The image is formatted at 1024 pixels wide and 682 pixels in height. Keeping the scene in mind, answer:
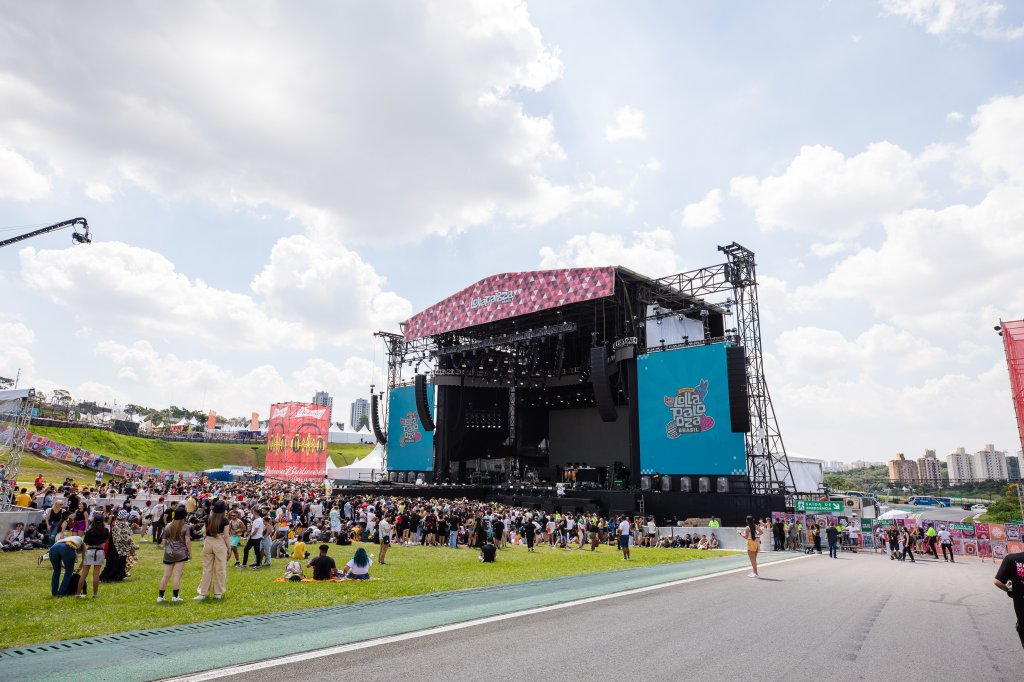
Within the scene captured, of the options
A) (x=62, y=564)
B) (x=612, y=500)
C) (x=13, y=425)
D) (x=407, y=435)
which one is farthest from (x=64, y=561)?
(x=407, y=435)

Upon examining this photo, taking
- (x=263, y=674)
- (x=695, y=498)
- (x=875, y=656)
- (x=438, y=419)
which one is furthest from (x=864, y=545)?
(x=438, y=419)

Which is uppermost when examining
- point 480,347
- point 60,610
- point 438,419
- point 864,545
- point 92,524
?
point 480,347

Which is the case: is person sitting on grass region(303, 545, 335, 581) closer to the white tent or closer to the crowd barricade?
the crowd barricade

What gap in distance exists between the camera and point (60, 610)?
7590 millimetres

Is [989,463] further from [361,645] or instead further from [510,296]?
[361,645]

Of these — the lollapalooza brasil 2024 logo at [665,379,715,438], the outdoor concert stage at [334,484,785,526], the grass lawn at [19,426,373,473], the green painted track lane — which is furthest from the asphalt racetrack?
the grass lawn at [19,426,373,473]

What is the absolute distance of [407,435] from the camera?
A: 4375cm

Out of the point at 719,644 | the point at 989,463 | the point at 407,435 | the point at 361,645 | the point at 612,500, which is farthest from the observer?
the point at 989,463

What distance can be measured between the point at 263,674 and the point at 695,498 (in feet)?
80.8

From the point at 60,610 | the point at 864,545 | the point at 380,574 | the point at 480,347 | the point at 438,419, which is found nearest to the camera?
the point at 60,610

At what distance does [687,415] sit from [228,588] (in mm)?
23190

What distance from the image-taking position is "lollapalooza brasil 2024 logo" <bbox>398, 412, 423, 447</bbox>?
43.1 metres

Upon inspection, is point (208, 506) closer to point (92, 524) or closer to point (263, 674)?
point (92, 524)

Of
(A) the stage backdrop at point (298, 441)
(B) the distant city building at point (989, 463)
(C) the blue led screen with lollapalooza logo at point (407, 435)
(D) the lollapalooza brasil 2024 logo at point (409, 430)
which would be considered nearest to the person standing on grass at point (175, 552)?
(C) the blue led screen with lollapalooza logo at point (407, 435)
